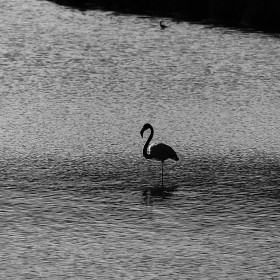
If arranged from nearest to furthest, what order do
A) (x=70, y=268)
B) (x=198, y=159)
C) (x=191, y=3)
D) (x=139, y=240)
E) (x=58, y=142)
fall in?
(x=70, y=268) → (x=139, y=240) → (x=198, y=159) → (x=58, y=142) → (x=191, y=3)

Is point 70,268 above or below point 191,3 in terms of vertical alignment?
below

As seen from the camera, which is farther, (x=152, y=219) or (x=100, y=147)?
(x=100, y=147)

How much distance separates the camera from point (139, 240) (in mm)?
16656

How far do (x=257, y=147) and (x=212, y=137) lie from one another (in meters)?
1.48

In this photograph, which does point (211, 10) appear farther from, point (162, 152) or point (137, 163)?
point (162, 152)

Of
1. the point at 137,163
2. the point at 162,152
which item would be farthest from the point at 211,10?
the point at 162,152

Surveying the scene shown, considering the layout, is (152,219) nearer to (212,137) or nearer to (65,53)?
(212,137)

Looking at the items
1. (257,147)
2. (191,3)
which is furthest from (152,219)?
(191,3)

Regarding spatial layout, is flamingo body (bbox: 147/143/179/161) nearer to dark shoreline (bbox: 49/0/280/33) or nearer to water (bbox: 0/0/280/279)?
water (bbox: 0/0/280/279)

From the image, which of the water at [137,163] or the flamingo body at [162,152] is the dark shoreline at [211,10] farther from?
the flamingo body at [162,152]

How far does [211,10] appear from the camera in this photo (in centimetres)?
5291

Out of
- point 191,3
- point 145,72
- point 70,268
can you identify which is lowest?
point 70,268

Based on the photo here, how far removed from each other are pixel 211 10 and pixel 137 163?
32.0 metres

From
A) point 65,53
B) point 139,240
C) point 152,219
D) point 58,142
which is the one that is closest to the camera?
point 139,240
